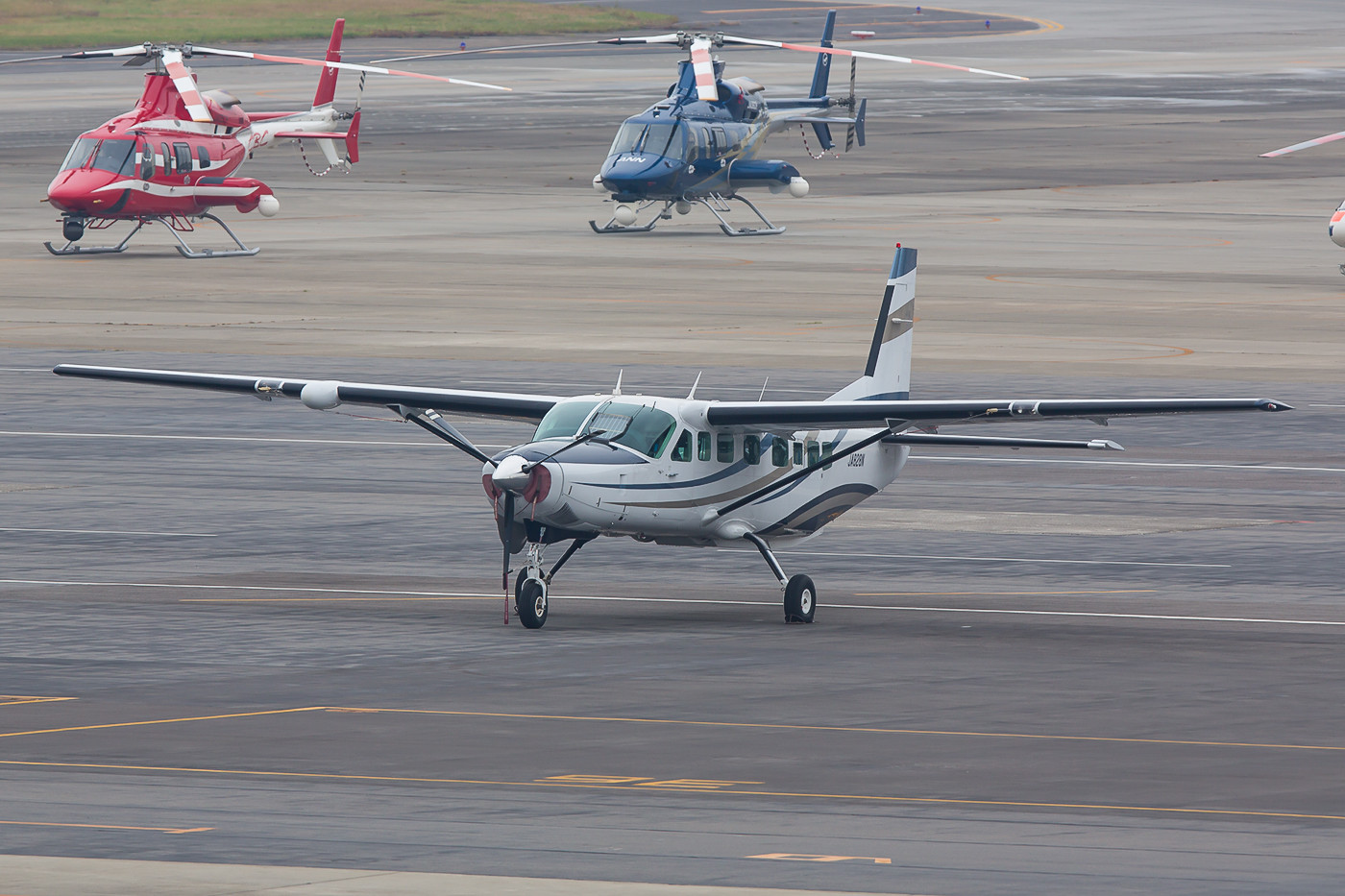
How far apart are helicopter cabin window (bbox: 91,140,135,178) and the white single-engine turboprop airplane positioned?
38.1m

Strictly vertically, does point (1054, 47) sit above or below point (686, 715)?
above

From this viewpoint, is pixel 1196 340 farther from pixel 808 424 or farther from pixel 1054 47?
pixel 1054 47

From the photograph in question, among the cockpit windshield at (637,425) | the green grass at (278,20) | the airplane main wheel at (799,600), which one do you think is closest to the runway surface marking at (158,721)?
the cockpit windshield at (637,425)

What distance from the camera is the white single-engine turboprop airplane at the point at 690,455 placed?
25.0m

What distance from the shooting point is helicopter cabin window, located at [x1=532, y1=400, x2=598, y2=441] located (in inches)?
1011

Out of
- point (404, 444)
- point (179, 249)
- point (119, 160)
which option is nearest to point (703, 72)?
point (179, 249)

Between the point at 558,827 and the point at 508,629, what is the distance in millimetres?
8747

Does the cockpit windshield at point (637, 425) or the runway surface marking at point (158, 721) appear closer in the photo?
the runway surface marking at point (158, 721)

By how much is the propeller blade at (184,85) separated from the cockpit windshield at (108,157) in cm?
233

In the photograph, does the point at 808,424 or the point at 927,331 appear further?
the point at 927,331

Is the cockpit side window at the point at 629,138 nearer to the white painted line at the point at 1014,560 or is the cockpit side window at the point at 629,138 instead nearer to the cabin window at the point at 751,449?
the white painted line at the point at 1014,560

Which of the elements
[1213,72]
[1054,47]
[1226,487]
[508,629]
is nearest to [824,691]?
[508,629]

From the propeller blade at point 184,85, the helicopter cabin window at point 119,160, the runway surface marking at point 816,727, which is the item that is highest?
the propeller blade at point 184,85

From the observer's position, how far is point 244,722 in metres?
20.8
